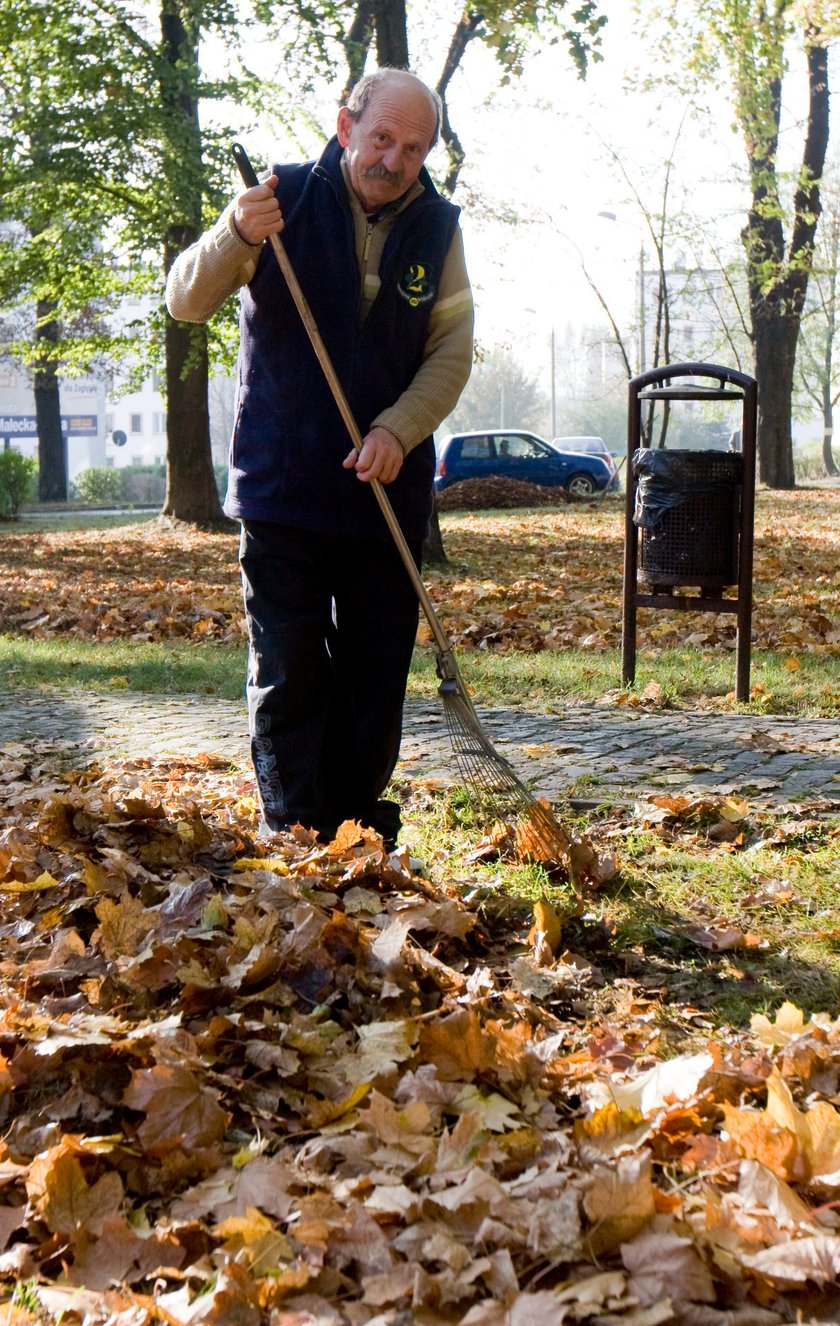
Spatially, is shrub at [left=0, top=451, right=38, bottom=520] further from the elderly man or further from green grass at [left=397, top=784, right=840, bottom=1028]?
the elderly man

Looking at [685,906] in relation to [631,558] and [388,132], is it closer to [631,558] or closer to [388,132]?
[388,132]

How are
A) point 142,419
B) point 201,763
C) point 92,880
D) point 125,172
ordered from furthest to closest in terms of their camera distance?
point 142,419 → point 125,172 → point 201,763 → point 92,880

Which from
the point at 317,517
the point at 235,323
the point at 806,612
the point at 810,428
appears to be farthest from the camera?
the point at 810,428

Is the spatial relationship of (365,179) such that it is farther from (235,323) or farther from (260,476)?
(235,323)

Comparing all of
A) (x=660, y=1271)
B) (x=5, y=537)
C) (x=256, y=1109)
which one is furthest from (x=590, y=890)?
(x=5, y=537)

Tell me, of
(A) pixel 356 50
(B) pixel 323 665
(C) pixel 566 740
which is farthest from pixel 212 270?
(A) pixel 356 50

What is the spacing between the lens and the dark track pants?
152 inches

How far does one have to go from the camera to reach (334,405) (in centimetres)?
380

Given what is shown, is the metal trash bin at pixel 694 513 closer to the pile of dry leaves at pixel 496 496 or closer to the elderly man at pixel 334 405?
the elderly man at pixel 334 405

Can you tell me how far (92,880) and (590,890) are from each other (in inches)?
52.4

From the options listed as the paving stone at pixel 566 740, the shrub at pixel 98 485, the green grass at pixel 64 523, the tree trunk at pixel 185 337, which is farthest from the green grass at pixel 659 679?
the shrub at pixel 98 485

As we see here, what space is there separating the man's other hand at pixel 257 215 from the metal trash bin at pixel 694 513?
11.4 feet

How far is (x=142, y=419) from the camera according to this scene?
4109 inches

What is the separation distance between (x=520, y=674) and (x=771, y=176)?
1773cm
